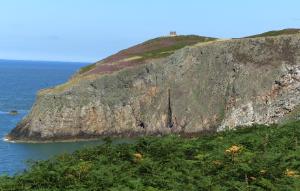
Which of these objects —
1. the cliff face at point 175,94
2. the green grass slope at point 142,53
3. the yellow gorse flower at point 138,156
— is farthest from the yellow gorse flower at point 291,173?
the green grass slope at point 142,53

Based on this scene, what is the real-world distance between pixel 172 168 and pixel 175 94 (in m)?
63.5

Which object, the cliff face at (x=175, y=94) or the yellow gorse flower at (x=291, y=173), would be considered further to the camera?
the cliff face at (x=175, y=94)

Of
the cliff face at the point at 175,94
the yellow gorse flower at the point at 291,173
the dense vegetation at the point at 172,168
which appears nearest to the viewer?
the dense vegetation at the point at 172,168

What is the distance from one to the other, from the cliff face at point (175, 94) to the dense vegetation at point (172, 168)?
5100 cm

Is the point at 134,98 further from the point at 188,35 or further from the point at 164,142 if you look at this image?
the point at 164,142

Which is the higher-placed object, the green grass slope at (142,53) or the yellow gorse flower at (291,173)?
the green grass slope at (142,53)

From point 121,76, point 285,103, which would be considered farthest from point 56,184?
point 121,76

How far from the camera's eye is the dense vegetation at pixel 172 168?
2111cm

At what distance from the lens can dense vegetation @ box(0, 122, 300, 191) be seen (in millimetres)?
21109

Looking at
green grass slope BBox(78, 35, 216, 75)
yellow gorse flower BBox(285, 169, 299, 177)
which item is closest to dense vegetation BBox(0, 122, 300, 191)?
yellow gorse flower BBox(285, 169, 299, 177)

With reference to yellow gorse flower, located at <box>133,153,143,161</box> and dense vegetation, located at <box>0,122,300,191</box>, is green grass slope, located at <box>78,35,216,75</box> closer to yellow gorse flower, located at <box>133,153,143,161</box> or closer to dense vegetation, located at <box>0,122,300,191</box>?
dense vegetation, located at <box>0,122,300,191</box>

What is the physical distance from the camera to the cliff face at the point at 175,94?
3199 inches

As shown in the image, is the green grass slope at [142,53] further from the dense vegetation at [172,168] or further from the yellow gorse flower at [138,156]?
the yellow gorse flower at [138,156]

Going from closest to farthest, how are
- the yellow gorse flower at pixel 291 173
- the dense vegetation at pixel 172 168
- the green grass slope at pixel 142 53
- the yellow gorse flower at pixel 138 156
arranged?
the dense vegetation at pixel 172 168 < the yellow gorse flower at pixel 291 173 < the yellow gorse flower at pixel 138 156 < the green grass slope at pixel 142 53
